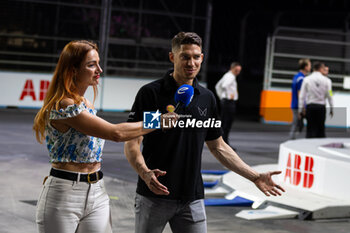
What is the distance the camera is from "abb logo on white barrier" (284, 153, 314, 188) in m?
8.38

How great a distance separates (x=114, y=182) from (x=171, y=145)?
5.53 meters

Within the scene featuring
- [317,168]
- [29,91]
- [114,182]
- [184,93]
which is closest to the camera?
[184,93]

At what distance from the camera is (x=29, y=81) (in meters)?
19.0

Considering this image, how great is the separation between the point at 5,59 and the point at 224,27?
1258cm

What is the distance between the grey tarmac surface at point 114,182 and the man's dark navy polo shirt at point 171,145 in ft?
4.43

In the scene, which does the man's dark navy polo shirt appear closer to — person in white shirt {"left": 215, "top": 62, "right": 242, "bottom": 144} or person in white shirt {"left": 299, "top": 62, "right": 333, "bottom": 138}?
person in white shirt {"left": 299, "top": 62, "right": 333, "bottom": 138}

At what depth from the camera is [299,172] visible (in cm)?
864

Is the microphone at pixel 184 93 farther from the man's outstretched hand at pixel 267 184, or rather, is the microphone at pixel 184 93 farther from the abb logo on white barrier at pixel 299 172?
the abb logo on white barrier at pixel 299 172

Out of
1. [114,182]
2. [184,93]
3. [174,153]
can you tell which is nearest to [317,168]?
[114,182]

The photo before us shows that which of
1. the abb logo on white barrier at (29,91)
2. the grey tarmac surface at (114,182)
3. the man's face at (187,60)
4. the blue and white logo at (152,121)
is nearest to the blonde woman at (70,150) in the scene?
the blue and white logo at (152,121)

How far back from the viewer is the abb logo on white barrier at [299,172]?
8383 mm

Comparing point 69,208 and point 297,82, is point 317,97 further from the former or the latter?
point 69,208

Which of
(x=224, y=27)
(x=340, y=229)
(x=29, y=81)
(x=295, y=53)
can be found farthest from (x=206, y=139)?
(x=224, y=27)

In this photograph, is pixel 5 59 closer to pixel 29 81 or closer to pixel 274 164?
pixel 29 81
